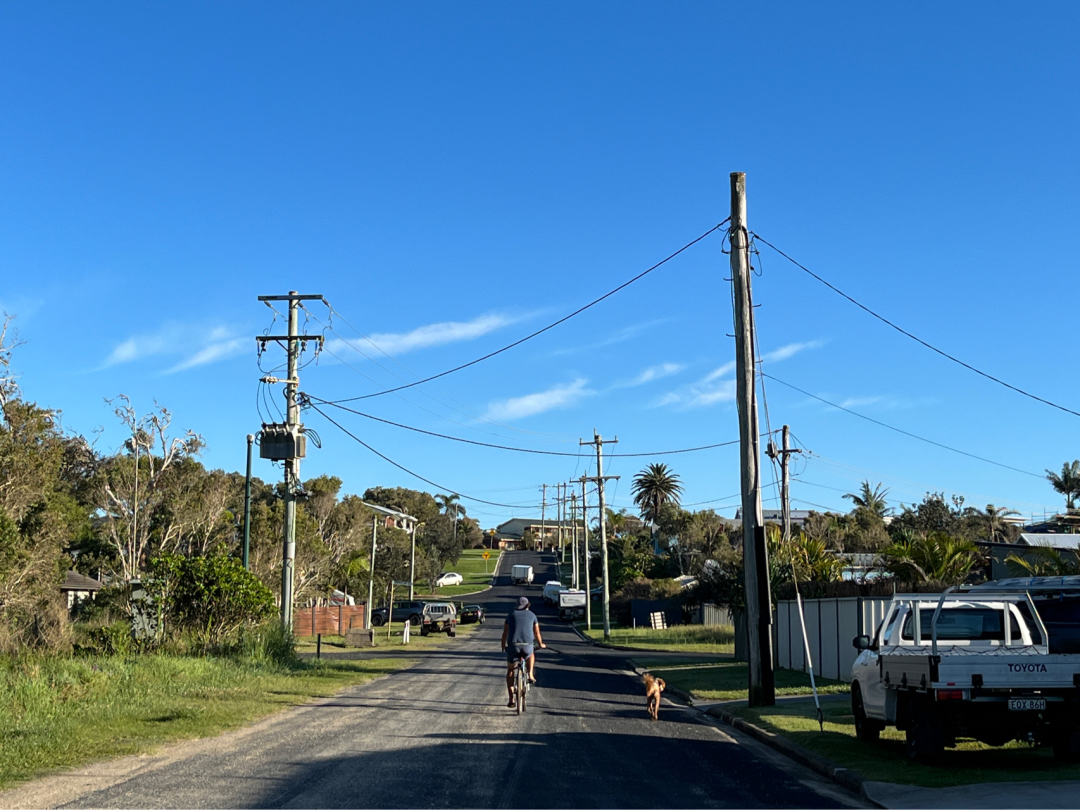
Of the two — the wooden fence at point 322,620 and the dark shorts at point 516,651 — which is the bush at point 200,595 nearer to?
the dark shorts at point 516,651

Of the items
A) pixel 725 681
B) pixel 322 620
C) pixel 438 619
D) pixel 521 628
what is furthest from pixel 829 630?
pixel 322 620

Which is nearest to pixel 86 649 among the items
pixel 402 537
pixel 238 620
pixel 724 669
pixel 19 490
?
pixel 238 620

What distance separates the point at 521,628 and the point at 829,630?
1236cm

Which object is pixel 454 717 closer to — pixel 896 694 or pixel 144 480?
pixel 896 694

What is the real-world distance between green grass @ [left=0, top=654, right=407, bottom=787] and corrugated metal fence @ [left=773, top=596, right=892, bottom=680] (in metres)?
11.6

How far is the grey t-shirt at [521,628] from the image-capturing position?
17797mm

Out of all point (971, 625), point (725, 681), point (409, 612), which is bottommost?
point (725, 681)

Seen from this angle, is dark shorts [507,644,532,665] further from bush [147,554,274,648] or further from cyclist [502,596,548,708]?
bush [147,554,274,648]

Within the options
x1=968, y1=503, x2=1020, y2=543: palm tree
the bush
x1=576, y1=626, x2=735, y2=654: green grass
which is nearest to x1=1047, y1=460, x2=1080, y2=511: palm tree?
x1=968, y1=503, x2=1020, y2=543: palm tree

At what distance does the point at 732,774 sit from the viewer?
11.1 m

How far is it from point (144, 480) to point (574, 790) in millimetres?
43285

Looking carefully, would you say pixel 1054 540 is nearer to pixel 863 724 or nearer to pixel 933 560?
pixel 933 560

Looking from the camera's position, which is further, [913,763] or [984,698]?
[913,763]

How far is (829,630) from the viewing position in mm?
27250
